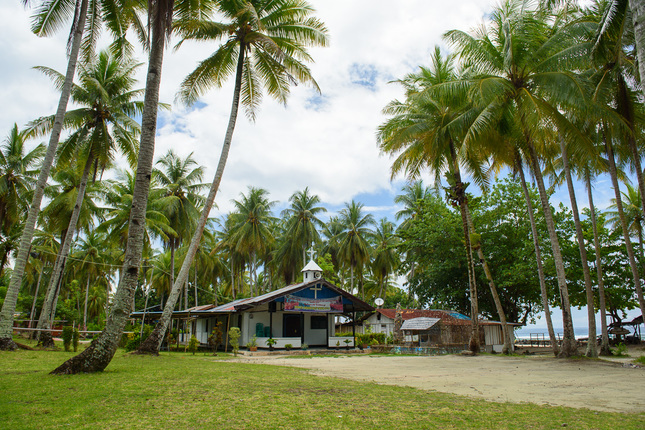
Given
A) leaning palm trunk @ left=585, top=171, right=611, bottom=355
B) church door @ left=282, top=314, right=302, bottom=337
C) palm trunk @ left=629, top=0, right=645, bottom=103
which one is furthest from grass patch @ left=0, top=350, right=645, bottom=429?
church door @ left=282, top=314, right=302, bottom=337

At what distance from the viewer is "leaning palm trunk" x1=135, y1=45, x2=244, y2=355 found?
1572 cm

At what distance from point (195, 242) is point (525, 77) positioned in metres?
14.6

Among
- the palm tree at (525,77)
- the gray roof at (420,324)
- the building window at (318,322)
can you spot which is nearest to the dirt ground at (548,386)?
the palm tree at (525,77)

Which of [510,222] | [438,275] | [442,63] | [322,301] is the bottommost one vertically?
[322,301]

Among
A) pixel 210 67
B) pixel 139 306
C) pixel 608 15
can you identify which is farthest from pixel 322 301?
pixel 139 306

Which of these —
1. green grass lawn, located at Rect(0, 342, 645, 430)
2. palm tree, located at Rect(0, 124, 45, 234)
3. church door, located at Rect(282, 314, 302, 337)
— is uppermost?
palm tree, located at Rect(0, 124, 45, 234)

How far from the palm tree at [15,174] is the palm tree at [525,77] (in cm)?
2284

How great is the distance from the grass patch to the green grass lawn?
0.01m

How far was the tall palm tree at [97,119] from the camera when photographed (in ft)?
63.3

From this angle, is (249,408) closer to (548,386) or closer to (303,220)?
(548,386)

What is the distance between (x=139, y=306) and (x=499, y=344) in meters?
38.0

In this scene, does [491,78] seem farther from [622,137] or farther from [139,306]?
[139,306]

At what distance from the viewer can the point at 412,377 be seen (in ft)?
33.7

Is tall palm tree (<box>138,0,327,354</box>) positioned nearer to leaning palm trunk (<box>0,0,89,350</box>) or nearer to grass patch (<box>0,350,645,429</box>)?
leaning palm trunk (<box>0,0,89,350</box>)
